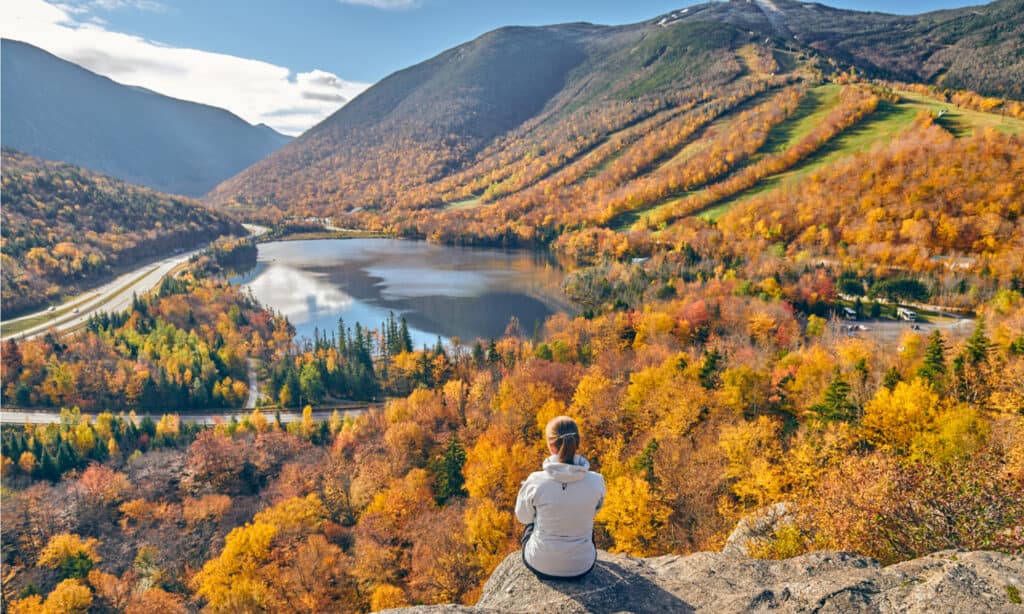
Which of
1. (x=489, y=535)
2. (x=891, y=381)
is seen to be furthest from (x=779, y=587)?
(x=891, y=381)

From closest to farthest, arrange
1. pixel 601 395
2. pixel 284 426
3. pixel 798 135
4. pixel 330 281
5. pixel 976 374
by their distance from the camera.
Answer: pixel 976 374, pixel 601 395, pixel 284 426, pixel 330 281, pixel 798 135

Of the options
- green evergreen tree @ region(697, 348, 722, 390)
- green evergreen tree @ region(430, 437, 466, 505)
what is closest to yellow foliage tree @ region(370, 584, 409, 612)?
green evergreen tree @ region(430, 437, 466, 505)

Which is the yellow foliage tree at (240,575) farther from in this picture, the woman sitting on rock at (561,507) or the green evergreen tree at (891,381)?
the green evergreen tree at (891,381)

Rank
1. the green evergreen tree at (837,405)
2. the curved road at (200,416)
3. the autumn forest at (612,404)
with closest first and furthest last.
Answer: the autumn forest at (612,404), the green evergreen tree at (837,405), the curved road at (200,416)

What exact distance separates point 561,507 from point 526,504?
44cm

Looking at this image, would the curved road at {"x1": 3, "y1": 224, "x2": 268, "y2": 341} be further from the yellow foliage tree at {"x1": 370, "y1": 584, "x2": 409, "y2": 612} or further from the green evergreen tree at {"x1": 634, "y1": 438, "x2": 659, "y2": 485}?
the green evergreen tree at {"x1": 634, "y1": 438, "x2": 659, "y2": 485}

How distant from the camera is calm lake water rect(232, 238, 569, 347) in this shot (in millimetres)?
84000

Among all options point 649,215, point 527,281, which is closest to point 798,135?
point 649,215

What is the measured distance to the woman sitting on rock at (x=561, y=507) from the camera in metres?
5.43

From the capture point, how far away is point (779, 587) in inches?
261

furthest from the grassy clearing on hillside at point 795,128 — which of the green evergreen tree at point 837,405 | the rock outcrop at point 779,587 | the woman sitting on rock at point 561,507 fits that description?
the woman sitting on rock at point 561,507

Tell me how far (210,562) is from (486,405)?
24933mm

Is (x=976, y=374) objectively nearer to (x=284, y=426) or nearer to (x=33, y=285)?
(x=284, y=426)

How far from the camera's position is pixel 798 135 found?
13300cm
